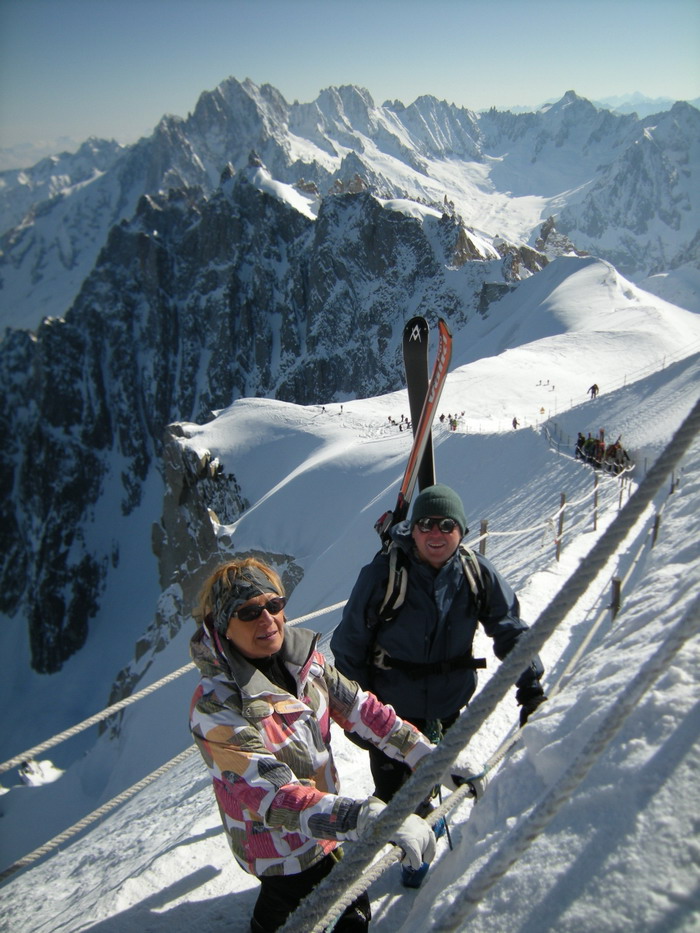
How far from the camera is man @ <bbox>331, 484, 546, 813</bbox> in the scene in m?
3.24

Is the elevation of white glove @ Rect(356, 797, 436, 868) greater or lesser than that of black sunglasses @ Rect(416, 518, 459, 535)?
lesser

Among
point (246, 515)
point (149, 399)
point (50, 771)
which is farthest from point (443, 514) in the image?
point (149, 399)

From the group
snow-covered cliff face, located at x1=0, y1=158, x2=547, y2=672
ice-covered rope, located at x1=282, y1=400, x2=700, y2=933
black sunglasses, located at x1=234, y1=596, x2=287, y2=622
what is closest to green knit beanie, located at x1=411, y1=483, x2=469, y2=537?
black sunglasses, located at x1=234, y1=596, x2=287, y2=622

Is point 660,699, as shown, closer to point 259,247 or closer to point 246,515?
point 246,515

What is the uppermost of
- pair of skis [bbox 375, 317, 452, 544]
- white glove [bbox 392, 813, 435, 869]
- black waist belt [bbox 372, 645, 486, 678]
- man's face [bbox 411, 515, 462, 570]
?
pair of skis [bbox 375, 317, 452, 544]

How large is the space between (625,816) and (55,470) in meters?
104

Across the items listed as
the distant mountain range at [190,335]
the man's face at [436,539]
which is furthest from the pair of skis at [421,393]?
the distant mountain range at [190,335]

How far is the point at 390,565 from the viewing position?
3.25 metres

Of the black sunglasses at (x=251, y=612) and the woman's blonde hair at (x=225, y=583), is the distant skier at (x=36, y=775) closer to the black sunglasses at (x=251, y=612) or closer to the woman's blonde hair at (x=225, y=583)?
the woman's blonde hair at (x=225, y=583)

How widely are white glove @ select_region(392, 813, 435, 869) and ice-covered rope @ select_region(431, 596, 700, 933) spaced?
0.53m

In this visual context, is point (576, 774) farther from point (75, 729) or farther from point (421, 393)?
point (421, 393)

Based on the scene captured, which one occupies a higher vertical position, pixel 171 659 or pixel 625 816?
pixel 625 816

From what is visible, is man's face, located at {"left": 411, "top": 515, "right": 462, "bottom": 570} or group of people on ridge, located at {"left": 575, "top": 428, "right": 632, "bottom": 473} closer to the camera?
man's face, located at {"left": 411, "top": 515, "right": 462, "bottom": 570}

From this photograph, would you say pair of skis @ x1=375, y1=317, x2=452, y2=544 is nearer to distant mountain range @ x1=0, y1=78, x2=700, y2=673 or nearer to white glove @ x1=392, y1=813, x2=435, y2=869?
white glove @ x1=392, y1=813, x2=435, y2=869
